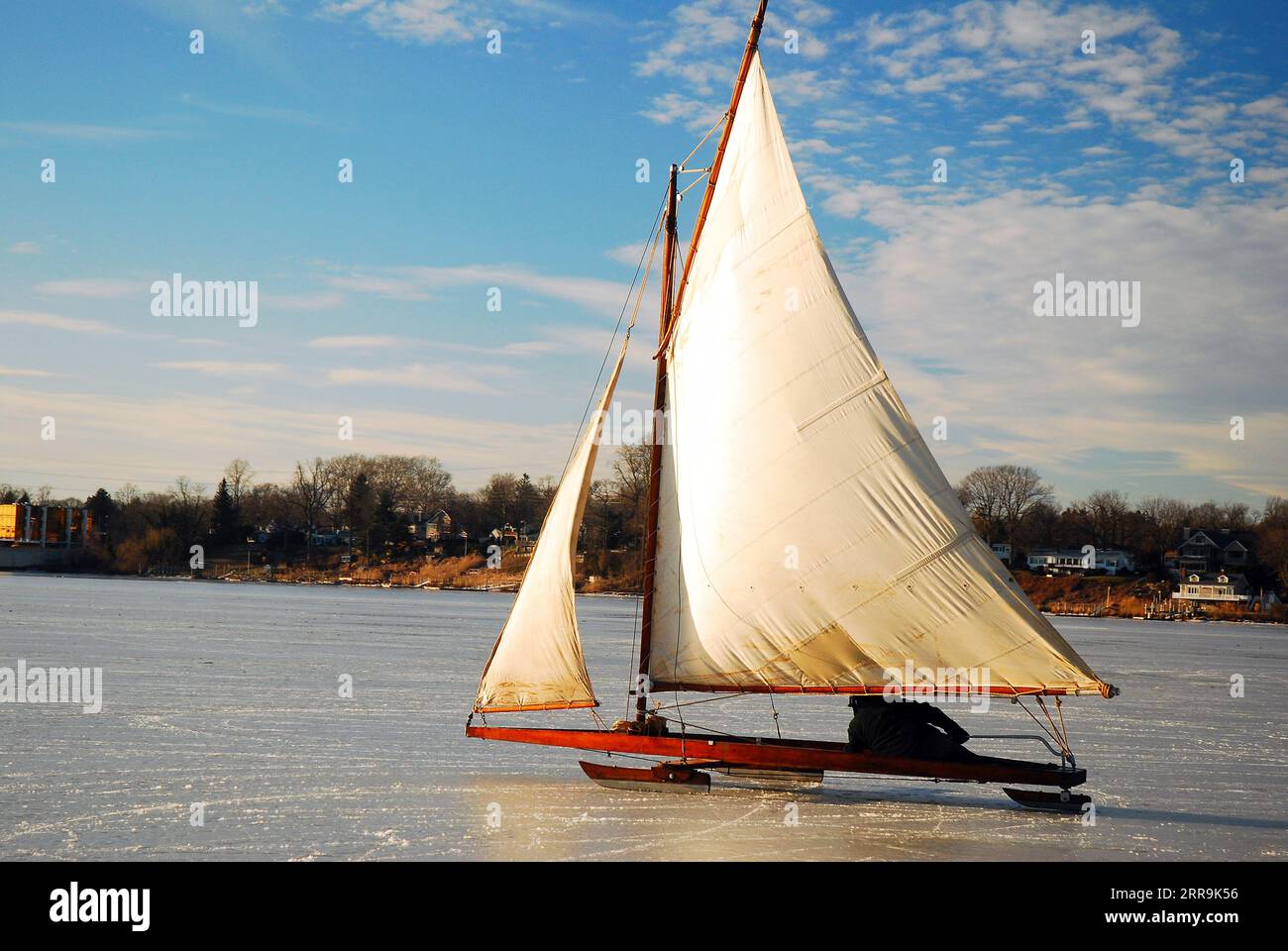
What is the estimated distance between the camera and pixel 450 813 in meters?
13.6

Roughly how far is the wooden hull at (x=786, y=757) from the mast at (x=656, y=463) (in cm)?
45

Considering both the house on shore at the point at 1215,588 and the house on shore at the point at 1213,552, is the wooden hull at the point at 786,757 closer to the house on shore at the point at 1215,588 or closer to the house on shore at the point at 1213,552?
the house on shore at the point at 1215,588

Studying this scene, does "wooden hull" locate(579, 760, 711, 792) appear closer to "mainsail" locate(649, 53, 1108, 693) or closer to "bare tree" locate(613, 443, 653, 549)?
"mainsail" locate(649, 53, 1108, 693)

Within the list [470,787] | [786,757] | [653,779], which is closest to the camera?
[786,757]

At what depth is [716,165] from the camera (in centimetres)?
1509

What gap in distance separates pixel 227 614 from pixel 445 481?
112 metres

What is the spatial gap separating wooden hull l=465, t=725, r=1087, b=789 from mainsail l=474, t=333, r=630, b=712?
0.53 m

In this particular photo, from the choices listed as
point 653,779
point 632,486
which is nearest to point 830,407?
point 653,779

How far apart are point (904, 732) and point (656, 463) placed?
13.9ft

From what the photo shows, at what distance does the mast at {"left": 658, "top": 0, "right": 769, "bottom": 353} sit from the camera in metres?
15.0

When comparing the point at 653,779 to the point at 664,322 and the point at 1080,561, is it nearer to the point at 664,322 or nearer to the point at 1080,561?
the point at 664,322
